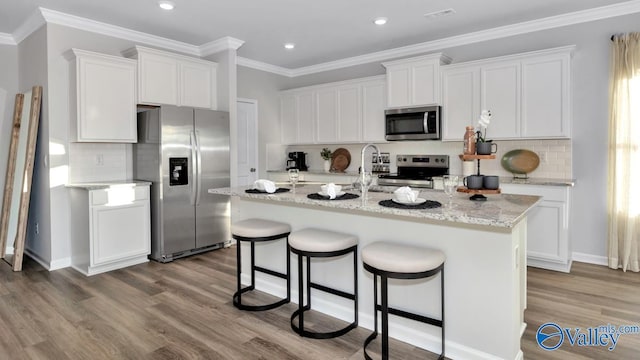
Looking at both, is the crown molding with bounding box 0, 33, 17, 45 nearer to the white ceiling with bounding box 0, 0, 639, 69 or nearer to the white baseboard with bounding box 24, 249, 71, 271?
the white ceiling with bounding box 0, 0, 639, 69

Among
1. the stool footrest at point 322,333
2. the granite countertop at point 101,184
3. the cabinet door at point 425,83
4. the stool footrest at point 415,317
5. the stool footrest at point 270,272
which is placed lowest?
the stool footrest at point 322,333

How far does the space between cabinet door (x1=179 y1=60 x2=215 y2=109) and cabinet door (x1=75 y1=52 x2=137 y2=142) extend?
603 mm

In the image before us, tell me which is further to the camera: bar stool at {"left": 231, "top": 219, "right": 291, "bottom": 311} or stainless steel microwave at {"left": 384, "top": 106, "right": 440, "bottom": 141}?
stainless steel microwave at {"left": 384, "top": 106, "right": 440, "bottom": 141}

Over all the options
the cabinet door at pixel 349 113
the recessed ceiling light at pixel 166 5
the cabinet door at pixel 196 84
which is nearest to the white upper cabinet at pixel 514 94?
the cabinet door at pixel 349 113

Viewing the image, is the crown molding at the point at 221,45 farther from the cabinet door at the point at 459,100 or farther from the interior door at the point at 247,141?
the cabinet door at the point at 459,100

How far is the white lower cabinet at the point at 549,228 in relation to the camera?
391cm

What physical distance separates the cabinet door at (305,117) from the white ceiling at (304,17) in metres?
1.09

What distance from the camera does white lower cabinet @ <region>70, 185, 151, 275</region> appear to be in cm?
392

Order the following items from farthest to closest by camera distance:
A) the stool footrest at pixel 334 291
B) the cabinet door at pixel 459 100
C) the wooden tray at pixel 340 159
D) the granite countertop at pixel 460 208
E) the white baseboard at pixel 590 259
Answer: the wooden tray at pixel 340 159 < the cabinet door at pixel 459 100 < the white baseboard at pixel 590 259 < the stool footrest at pixel 334 291 < the granite countertop at pixel 460 208

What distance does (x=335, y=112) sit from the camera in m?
5.85

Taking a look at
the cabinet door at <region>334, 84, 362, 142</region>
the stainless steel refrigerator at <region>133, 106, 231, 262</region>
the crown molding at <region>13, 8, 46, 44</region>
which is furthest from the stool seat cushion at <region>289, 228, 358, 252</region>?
the crown molding at <region>13, 8, 46, 44</region>

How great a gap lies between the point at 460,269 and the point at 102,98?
384 cm

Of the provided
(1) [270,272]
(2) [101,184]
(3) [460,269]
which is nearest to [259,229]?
(1) [270,272]

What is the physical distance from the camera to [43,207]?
428 centimetres
